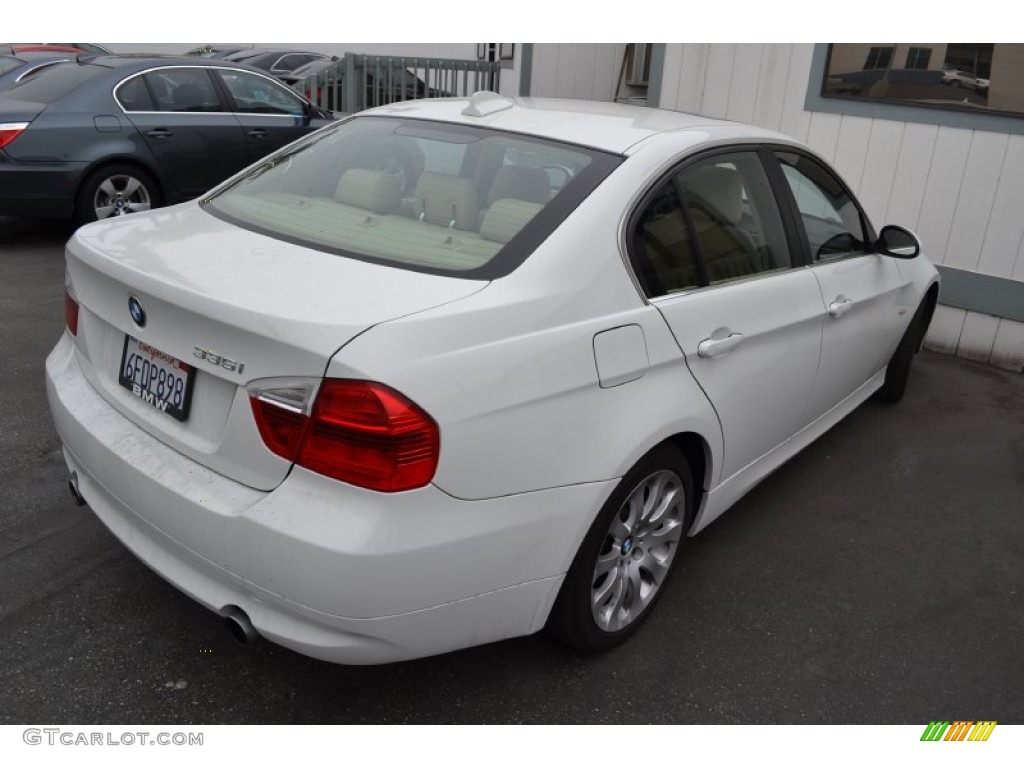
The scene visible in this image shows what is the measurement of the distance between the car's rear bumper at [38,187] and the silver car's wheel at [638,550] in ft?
20.2

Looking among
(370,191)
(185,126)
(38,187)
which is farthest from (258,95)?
(370,191)

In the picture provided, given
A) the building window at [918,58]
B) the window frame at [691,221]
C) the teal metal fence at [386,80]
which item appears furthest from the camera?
the teal metal fence at [386,80]

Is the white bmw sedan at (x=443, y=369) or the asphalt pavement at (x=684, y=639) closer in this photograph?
the white bmw sedan at (x=443, y=369)

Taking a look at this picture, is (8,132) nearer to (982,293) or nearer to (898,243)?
(898,243)

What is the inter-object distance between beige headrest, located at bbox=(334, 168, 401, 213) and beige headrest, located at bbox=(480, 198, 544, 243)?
378mm

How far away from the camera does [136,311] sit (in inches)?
94.7

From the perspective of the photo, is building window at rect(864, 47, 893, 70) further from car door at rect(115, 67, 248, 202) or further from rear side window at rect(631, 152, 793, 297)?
car door at rect(115, 67, 248, 202)

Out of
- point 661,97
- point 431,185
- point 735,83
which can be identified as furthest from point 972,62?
point 431,185

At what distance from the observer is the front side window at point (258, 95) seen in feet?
27.0

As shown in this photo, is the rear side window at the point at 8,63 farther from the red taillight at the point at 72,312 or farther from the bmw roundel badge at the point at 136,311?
the bmw roundel badge at the point at 136,311

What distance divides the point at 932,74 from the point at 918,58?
0.47ft

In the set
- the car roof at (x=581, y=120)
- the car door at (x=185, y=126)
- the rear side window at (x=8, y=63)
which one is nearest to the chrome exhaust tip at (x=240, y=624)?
the car roof at (x=581, y=120)

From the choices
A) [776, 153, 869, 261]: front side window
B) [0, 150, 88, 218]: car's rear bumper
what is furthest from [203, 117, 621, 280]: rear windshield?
[0, 150, 88, 218]: car's rear bumper

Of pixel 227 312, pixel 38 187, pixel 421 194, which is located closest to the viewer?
pixel 227 312
